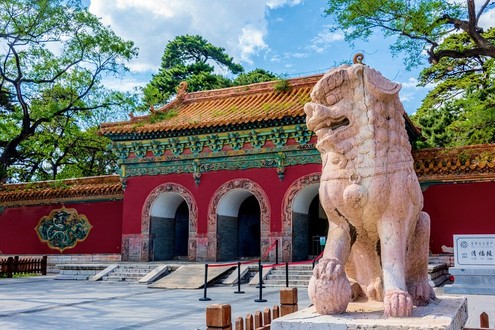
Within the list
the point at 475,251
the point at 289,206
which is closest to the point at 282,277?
the point at 289,206

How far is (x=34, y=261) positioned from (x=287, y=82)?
985cm

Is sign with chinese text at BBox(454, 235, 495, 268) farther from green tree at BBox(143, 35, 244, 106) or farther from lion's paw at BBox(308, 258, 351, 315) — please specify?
green tree at BBox(143, 35, 244, 106)

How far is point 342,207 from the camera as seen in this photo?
10.6 feet

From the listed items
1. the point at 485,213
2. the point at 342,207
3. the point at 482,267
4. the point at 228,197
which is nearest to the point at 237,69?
the point at 228,197

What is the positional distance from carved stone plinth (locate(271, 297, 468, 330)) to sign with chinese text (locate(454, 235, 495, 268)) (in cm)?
686

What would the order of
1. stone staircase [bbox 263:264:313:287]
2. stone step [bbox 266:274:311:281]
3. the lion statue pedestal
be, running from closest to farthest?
the lion statue pedestal
stone staircase [bbox 263:264:313:287]
stone step [bbox 266:274:311:281]

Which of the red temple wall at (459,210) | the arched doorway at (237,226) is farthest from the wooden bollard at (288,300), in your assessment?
the arched doorway at (237,226)

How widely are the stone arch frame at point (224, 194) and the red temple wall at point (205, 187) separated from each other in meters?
0.11

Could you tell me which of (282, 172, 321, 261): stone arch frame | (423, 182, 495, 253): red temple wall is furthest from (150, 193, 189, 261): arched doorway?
(423, 182, 495, 253): red temple wall

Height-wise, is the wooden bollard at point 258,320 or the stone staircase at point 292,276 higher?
the wooden bollard at point 258,320

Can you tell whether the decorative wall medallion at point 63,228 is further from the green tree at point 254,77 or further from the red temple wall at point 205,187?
the green tree at point 254,77

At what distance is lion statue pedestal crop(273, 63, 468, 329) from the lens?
3115mm

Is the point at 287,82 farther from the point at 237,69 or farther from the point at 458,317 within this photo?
the point at 237,69

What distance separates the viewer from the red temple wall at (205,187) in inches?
540
